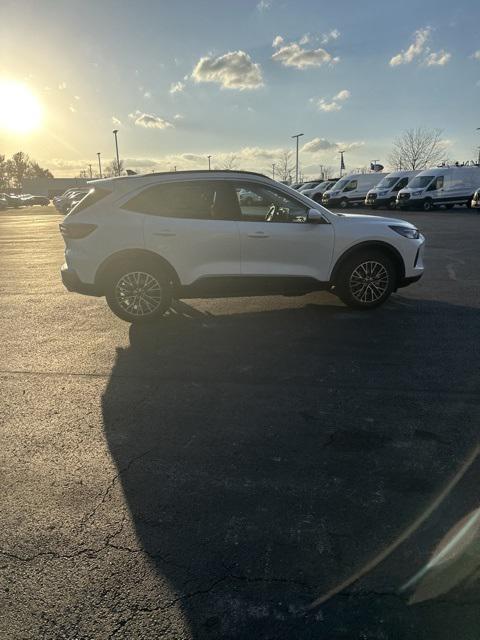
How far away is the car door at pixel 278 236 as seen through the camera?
19.1 feet

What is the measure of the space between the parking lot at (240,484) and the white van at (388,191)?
27961 mm

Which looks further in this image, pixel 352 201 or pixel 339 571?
pixel 352 201

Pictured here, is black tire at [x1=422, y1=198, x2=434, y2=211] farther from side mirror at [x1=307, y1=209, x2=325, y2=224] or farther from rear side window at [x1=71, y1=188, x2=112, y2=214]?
rear side window at [x1=71, y1=188, x2=112, y2=214]

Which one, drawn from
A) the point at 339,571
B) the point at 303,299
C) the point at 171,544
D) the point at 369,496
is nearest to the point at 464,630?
the point at 339,571

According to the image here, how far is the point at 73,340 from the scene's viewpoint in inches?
212

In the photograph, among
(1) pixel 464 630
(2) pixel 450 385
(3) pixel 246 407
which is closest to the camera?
(1) pixel 464 630

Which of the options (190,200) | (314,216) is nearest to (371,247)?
(314,216)

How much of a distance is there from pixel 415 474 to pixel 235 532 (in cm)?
Result: 118

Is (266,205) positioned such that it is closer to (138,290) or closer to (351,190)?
(138,290)

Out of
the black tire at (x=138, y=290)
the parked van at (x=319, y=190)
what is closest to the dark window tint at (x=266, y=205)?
the black tire at (x=138, y=290)

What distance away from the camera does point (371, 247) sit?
613 cm

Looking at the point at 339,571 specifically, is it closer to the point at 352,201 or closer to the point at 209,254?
the point at 209,254

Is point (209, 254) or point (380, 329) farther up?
point (209, 254)

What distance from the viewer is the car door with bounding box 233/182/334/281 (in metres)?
5.82
